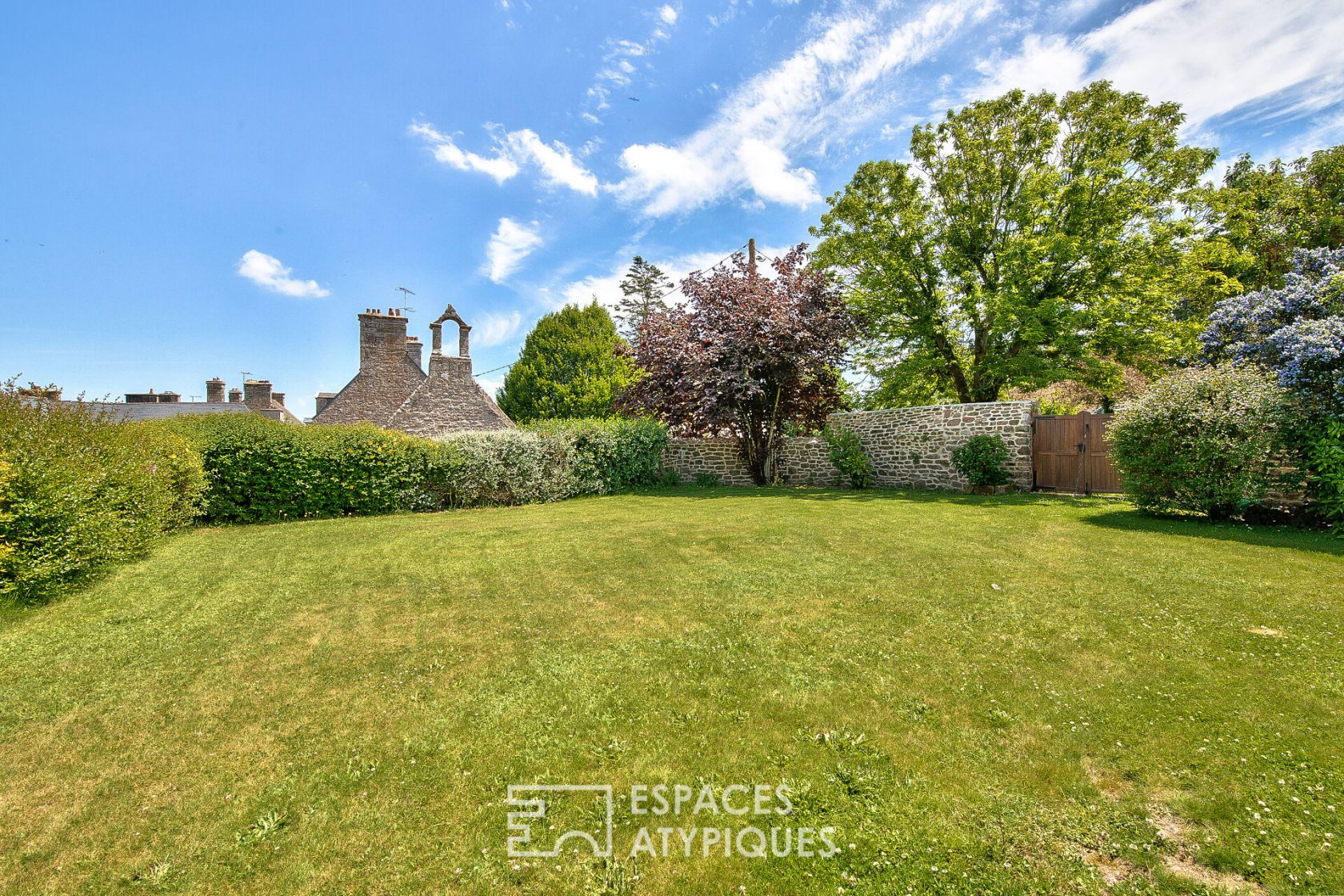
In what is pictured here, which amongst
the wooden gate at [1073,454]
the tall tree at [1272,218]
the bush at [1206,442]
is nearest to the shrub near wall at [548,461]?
the wooden gate at [1073,454]

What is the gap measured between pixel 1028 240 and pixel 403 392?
64.8 ft

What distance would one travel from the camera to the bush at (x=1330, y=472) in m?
6.53

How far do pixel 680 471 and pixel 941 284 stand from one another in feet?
32.9

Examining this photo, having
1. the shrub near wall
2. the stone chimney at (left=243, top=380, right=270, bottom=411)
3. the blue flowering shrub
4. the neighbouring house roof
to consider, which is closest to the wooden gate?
the blue flowering shrub

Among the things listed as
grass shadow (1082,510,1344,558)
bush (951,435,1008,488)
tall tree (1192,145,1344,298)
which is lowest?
grass shadow (1082,510,1344,558)

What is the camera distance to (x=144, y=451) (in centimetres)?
662

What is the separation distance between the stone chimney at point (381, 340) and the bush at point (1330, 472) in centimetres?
2192

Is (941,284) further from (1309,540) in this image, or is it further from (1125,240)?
(1309,540)

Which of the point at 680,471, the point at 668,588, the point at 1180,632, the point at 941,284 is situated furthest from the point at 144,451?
the point at 941,284

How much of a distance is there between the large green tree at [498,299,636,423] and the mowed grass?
69.9ft

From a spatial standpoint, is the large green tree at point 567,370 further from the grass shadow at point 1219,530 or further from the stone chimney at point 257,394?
the grass shadow at point 1219,530

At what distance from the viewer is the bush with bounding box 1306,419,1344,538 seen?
6.53 meters

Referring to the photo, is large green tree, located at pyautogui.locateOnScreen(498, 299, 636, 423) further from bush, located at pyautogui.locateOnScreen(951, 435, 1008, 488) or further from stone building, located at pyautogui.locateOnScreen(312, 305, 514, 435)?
bush, located at pyautogui.locateOnScreen(951, 435, 1008, 488)

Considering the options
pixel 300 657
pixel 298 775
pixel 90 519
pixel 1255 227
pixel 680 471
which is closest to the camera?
pixel 298 775
